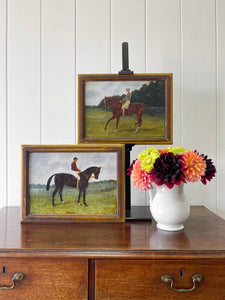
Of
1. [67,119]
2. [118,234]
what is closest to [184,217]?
[118,234]

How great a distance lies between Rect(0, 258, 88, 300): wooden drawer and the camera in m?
0.73

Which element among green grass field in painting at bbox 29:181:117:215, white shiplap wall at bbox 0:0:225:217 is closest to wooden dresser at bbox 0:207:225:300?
green grass field in painting at bbox 29:181:117:215

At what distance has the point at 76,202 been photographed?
981 millimetres

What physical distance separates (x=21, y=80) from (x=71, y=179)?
0.62 m

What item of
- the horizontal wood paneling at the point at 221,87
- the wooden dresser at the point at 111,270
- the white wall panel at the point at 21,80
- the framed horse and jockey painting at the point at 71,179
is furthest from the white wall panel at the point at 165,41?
the wooden dresser at the point at 111,270

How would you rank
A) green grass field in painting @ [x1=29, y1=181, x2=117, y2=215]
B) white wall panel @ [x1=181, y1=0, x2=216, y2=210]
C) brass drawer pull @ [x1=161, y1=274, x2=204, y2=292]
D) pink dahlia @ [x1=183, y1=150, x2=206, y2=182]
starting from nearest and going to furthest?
brass drawer pull @ [x1=161, y1=274, x2=204, y2=292], pink dahlia @ [x1=183, y1=150, x2=206, y2=182], green grass field in painting @ [x1=29, y1=181, x2=117, y2=215], white wall panel @ [x1=181, y1=0, x2=216, y2=210]

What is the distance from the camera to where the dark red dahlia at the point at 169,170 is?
0.80 metres

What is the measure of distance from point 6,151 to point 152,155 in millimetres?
797

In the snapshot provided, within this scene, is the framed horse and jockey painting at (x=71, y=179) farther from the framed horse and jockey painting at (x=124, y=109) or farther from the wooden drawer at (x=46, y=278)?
the wooden drawer at (x=46, y=278)

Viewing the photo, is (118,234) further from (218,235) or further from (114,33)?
(114,33)

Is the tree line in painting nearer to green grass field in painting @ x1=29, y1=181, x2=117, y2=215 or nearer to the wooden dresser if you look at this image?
green grass field in painting @ x1=29, y1=181, x2=117, y2=215

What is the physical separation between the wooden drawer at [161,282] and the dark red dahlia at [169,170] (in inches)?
9.1

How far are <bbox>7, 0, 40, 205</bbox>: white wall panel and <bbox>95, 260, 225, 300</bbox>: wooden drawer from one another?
2.51 ft

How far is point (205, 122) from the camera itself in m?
1.27
